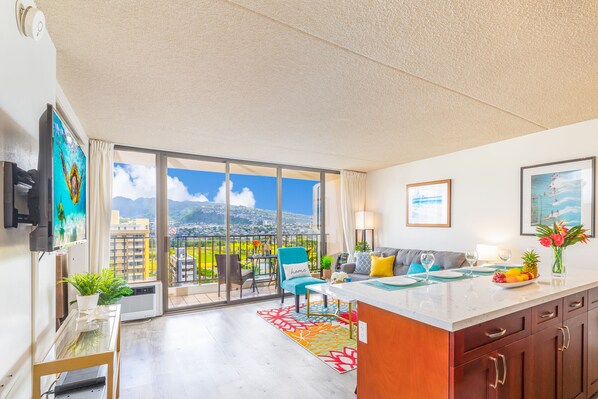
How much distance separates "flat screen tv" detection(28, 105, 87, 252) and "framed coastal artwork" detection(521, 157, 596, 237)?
4.45 metres

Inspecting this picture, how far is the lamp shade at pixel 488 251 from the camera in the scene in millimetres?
3752

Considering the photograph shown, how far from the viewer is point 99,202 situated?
3.88 meters

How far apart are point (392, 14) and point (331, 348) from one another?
294 cm

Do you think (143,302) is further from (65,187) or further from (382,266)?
(382,266)

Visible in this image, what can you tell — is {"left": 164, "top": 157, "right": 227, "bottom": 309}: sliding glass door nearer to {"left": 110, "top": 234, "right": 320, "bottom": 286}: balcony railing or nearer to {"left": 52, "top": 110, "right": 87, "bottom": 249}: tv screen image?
{"left": 110, "top": 234, "right": 320, "bottom": 286}: balcony railing

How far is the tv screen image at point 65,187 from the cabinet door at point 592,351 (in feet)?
11.0

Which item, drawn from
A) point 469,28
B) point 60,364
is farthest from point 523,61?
point 60,364

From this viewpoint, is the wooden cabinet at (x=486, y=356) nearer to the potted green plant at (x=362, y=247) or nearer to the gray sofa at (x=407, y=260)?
the gray sofa at (x=407, y=260)

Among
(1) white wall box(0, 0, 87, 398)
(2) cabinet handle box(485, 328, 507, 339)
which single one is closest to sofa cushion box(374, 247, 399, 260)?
(2) cabinet handle box(485, 328, 507, 339)

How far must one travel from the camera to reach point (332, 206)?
245 inches

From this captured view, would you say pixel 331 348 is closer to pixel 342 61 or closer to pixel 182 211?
pixel 342 61

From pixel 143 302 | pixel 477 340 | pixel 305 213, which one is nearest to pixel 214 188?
pixel 305 213

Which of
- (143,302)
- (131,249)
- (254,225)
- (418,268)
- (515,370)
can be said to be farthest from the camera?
(254,225)

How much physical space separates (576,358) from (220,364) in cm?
274
